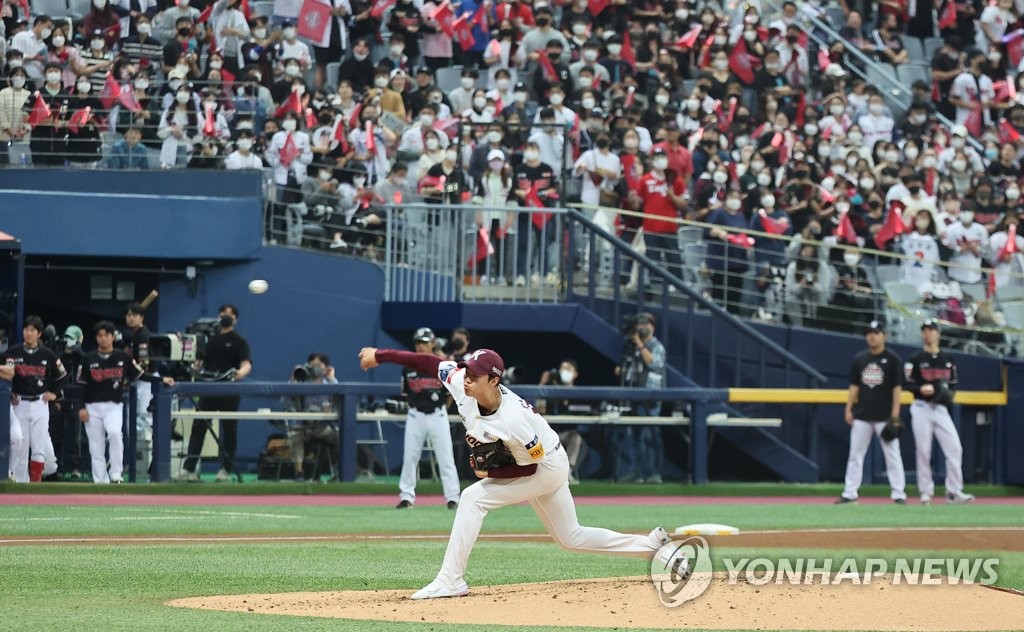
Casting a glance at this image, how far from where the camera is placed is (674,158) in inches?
910

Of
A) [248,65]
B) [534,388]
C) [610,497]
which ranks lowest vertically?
[610,497]

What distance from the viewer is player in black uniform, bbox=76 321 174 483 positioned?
1794 cm

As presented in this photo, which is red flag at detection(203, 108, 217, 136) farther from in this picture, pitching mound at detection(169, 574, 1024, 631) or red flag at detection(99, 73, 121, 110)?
pitching mound at detection(169, 574, 1024, 631)

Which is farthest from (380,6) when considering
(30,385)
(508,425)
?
(508,425)

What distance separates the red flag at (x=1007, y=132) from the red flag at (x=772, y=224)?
601 centimetres

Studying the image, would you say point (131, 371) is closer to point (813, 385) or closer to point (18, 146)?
point (18, 146)

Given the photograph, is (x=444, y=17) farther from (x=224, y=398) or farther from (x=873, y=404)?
(x=873, y=404)

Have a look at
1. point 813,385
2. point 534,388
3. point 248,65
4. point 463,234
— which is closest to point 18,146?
point 248,65

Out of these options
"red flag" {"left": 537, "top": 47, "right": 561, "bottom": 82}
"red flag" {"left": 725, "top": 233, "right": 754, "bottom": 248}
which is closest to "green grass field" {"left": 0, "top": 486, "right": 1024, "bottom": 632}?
"red flag" {"left": 725, "top": 233, "right": 754, "bottom": 248}

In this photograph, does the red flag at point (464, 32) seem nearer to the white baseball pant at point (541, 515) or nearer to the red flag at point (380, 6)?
the red flag at point (380, 6)

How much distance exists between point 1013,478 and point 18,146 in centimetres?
1354

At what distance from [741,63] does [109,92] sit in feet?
34.0

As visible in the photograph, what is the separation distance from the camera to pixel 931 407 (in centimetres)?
1897

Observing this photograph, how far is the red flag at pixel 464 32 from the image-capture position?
2466cm
